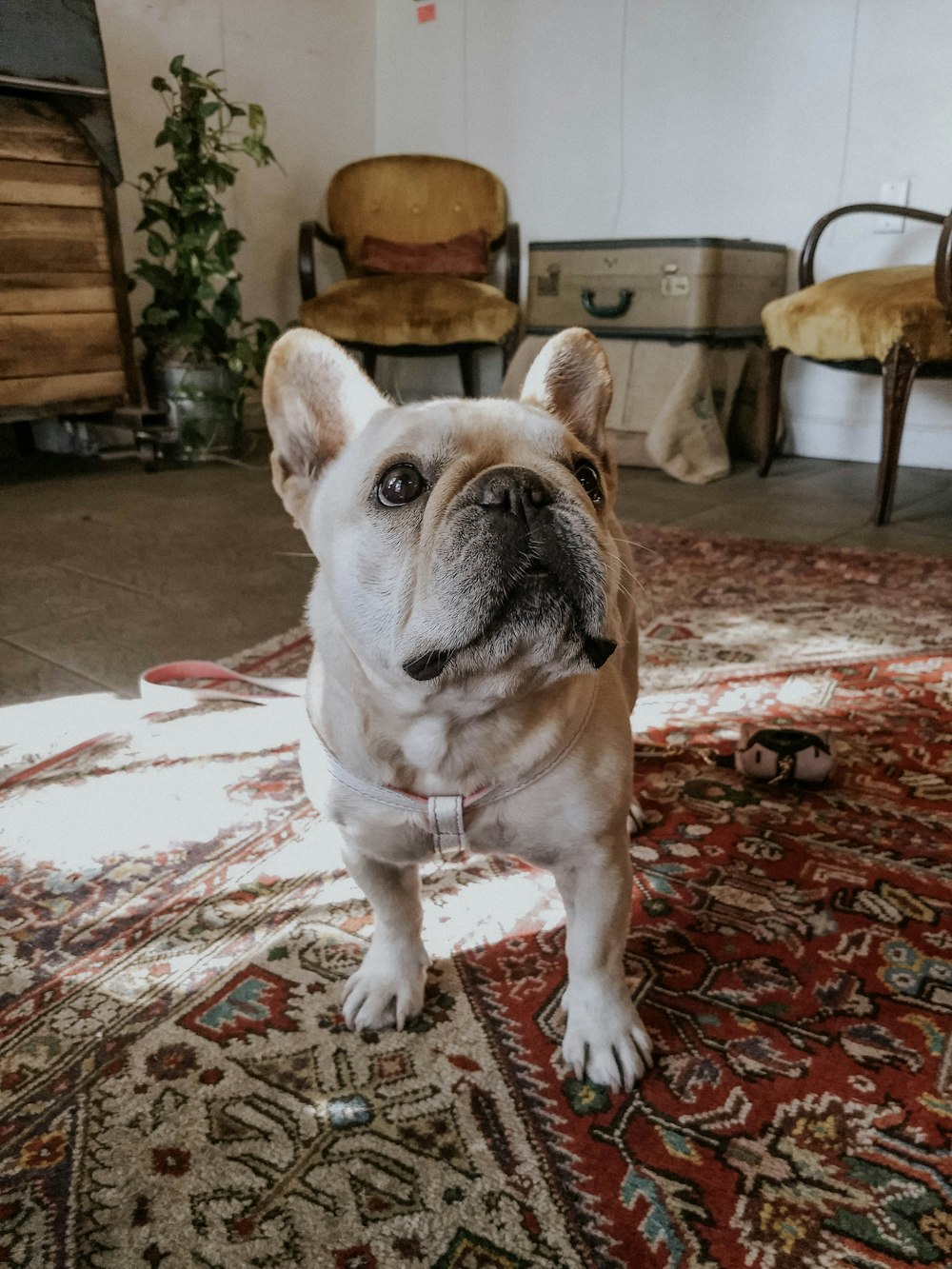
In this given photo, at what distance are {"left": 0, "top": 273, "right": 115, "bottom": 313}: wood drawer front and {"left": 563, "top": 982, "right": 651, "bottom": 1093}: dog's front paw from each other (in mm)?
4024

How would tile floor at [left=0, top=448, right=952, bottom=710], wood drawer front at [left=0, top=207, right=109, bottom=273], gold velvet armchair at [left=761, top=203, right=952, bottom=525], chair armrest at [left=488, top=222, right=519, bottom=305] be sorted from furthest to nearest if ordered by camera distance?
chair armrest at [left=488, top=222, right=519, bottom=305], wood drawer front at [left=0, top=207, right=109, bottom=273], gold velvet armchair at [left=761, top=203, right=952, bottom=525], tile floor at [left=0, top=448, right=952, bottom=710]

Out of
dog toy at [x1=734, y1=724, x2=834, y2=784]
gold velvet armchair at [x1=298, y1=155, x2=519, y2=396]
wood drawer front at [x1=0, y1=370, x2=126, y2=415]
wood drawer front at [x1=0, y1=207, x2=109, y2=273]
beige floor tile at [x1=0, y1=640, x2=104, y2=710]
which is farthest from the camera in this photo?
gold velvet armchair at [x1=298, y1=155, x2=519, y2=396]

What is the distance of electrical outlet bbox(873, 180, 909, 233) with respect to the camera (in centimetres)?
430

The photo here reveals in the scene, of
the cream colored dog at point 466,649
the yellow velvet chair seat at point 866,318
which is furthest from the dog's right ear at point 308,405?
the yellow velvet chair seat at point 866,318

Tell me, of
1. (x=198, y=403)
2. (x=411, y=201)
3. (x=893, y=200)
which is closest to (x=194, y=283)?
(x=198, y=403)

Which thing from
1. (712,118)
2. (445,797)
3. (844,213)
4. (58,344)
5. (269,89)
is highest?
(269,89)

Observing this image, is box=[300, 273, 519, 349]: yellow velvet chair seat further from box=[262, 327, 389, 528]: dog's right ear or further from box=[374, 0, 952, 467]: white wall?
box=[262, 327, 389, 528]: dog's right ear

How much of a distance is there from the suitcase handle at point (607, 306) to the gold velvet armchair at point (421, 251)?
1.25 feet

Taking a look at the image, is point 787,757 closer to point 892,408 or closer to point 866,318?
point 892,408

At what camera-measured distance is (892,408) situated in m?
3.37

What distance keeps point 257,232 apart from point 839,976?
A: 548 centimetres

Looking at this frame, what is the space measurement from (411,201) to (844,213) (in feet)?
8.02

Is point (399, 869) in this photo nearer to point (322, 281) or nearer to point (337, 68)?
point (322, 281)

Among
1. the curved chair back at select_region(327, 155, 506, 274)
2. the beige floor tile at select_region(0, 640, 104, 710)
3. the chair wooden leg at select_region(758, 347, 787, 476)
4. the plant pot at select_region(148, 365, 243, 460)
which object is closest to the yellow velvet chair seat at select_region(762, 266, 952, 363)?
the chair wooden leg at select_region(758, 347, 787, 476)
